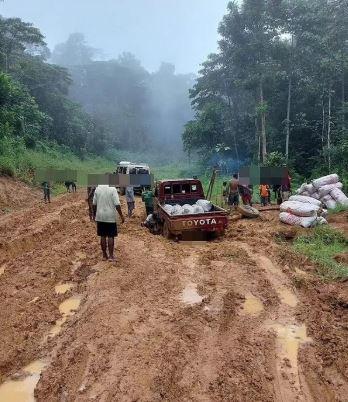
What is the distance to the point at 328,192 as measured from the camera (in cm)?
1490

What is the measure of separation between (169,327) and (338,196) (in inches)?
431

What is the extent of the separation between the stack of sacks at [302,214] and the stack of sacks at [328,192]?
191 centimetres

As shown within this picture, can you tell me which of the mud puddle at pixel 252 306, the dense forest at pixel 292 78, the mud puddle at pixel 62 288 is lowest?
the mud puddle at pixel 62 288

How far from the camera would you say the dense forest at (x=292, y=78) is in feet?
70.0

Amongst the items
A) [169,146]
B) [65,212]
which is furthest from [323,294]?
[169,146]

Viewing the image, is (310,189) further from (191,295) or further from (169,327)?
(169,327)

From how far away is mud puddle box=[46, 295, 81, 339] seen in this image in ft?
18.2

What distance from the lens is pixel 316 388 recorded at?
4.20 m

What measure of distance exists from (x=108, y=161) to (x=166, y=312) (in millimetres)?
42032

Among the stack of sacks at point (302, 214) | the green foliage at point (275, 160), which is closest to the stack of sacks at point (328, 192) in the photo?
the stack of sacks at point (302, 214)

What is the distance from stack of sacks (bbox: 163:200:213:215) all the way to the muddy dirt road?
1.79m

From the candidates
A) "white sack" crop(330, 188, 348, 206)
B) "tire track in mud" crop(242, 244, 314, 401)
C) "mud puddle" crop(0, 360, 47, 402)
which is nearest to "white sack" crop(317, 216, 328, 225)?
"white sack" crop(330, 188, 348, 206)

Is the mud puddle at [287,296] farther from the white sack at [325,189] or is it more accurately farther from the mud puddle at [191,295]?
the white sack at [325,189]

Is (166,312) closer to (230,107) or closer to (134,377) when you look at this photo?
(134,377)
